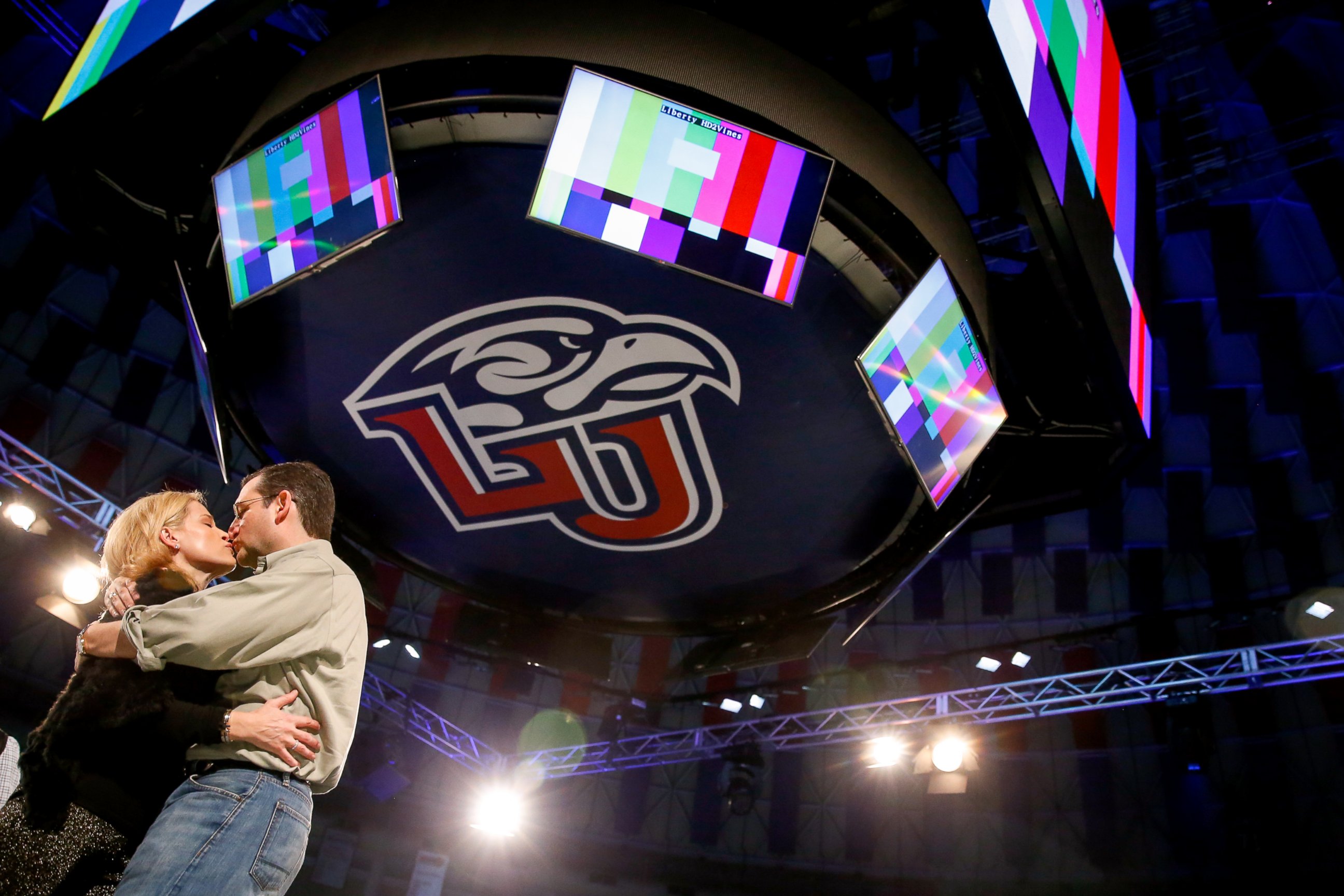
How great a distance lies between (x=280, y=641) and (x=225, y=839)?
554 mm

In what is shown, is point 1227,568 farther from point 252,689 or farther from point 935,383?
point 252,689

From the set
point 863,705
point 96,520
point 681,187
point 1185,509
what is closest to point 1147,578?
point 1185,509

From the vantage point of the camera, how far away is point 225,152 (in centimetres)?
539

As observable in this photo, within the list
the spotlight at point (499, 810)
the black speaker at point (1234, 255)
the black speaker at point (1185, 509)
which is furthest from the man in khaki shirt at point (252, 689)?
the black speaker at point (1185, 509)

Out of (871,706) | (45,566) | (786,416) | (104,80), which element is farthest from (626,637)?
(104,80)

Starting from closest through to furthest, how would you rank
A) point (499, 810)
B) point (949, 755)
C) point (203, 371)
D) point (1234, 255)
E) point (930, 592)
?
point (203, 371)
point (1234, 255)
point (949, 755)
point (499, 810)
point (930, 592)

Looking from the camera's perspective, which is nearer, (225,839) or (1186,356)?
(225,839)

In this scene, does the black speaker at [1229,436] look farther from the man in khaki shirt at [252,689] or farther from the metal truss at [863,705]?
the man in khaki shirt at [252,689]

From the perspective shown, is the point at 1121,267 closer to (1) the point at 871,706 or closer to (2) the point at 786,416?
(2) the point at 786,416

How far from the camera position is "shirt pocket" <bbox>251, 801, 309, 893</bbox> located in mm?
2324

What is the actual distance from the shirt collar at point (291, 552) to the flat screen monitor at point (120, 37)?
3.19 metres

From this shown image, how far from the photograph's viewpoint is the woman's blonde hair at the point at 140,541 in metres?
2.78

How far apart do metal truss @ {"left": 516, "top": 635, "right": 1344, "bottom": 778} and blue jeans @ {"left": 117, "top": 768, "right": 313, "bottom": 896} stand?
37.6 ft

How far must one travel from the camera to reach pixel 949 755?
43.1ft
